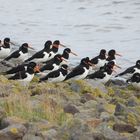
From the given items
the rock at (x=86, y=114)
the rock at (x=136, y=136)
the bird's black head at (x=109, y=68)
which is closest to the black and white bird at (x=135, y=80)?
the bird's black head at (x=109, y=68)

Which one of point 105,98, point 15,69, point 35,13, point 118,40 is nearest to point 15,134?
point 105,98

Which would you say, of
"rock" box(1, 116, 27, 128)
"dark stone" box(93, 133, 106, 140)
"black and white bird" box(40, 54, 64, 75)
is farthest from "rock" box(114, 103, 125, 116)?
"black and white bird" box(40, 54, 64, 75)

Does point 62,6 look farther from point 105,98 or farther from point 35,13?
point 105,98

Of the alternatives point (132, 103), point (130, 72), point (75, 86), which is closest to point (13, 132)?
point (132, 103)

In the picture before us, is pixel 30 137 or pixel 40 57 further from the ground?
pixel 30 137

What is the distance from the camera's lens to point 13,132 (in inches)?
270

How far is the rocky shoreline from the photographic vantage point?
277 inches

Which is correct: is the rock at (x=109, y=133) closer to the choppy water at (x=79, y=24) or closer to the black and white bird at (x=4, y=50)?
the black and white bird at (x=4, y=50)

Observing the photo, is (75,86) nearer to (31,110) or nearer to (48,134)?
(31,110)

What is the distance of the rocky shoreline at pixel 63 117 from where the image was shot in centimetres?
702

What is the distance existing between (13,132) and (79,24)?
65.9ft

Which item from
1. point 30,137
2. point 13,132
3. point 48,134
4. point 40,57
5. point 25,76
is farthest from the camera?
point 40,57

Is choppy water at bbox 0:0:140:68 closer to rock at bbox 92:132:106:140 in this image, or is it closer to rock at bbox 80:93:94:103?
rock at bbox 80:93:94:103

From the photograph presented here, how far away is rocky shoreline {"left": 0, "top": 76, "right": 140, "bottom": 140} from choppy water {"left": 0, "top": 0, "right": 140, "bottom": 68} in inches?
342
